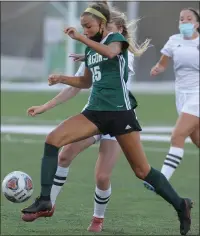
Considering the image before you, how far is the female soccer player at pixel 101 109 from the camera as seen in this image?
22.0 feet

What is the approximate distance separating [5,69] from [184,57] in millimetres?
22487

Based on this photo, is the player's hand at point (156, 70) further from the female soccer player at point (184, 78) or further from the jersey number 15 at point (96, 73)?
the jersey number 15 at point (96, 73)

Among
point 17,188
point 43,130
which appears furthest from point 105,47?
point 43,130

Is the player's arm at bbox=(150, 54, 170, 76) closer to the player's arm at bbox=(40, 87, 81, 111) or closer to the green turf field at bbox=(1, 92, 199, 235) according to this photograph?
the green turf field at bbox=(1, 92, 199, 235)

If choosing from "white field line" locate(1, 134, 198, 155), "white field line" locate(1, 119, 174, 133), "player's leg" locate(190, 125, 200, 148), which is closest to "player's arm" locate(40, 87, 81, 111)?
"player's leg" locate(190, 125, 200, 148)

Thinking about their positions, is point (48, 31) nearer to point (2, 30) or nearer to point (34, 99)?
point (2, 30)

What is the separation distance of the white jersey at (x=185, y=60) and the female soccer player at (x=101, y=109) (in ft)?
9.51

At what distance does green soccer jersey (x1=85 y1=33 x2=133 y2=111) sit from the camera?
6781 mm

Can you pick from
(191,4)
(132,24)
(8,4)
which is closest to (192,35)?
(132,24)

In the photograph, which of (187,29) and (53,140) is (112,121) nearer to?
(53,140)

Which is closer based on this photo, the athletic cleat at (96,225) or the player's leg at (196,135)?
the athletic cleat at (96,225)

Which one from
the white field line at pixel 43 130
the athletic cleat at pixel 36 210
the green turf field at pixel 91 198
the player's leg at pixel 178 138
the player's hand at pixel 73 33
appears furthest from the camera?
the white field line at pixel 43 130

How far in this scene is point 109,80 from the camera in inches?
267

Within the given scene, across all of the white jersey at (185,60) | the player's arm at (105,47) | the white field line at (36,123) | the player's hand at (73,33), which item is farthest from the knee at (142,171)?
the white field line at (36,123)
